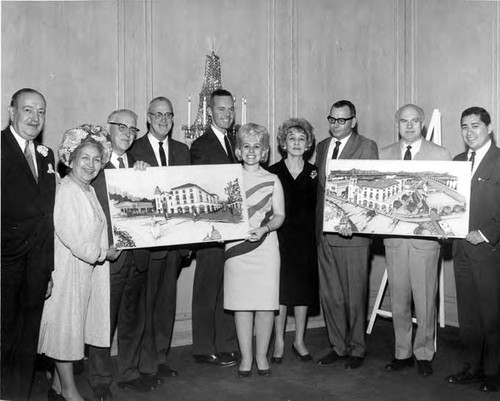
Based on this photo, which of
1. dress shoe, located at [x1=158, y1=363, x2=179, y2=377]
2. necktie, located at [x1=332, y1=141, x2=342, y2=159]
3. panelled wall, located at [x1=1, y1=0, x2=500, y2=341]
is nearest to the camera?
dress shoe, located at [x1=158, y1=363, x2=179, y2=377]

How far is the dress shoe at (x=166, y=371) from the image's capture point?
13.8ft

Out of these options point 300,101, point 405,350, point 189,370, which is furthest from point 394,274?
point 300,101

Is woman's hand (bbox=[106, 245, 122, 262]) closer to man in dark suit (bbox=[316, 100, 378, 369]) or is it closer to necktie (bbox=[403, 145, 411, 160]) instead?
man in dark suit (bbox=[316, 100, 378, 369])

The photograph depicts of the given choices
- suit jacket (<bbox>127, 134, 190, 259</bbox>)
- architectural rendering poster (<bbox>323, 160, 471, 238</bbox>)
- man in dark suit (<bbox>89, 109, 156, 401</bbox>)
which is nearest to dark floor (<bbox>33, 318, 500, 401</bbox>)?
man in dark suit (<bbox>89, 109, 156, 401</bbox>)

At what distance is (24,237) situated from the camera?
336cm

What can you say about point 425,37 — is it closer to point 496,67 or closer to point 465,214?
point 496,67

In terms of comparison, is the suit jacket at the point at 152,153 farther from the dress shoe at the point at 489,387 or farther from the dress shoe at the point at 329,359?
the dress shoe at the point at 489,387

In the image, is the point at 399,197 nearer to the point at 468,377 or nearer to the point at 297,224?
the point at 297,224

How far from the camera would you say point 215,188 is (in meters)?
3.95

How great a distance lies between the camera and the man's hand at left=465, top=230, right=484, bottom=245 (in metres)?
3.80

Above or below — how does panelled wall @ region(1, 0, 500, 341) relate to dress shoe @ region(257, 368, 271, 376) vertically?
above

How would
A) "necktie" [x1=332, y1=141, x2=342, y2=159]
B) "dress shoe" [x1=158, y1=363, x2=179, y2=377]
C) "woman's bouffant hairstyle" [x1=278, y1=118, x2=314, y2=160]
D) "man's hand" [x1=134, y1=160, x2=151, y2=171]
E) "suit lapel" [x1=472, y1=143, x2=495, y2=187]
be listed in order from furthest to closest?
1. "necktie" [x1=332, y1=141, x2=342, y2=159]
2. "woman's bouffant hairstyle" [x1=278, y1=118, x2=314, y2=160]
3. "dress shoe" [x1=158, y1=363, x2=179, y2=377]
4. "suit lapel" [x1=472, y1=143, x2=495, y2=187]
5. "man's hand" [x1=134, y1=160, x2=151, y2=171]

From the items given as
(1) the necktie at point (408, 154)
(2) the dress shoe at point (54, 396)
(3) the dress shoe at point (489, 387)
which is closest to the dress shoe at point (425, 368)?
(3) the dress shoe at point (489, 387)

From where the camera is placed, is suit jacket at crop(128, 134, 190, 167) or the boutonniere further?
suit jacket at crop(128, 134, 190, 167)
